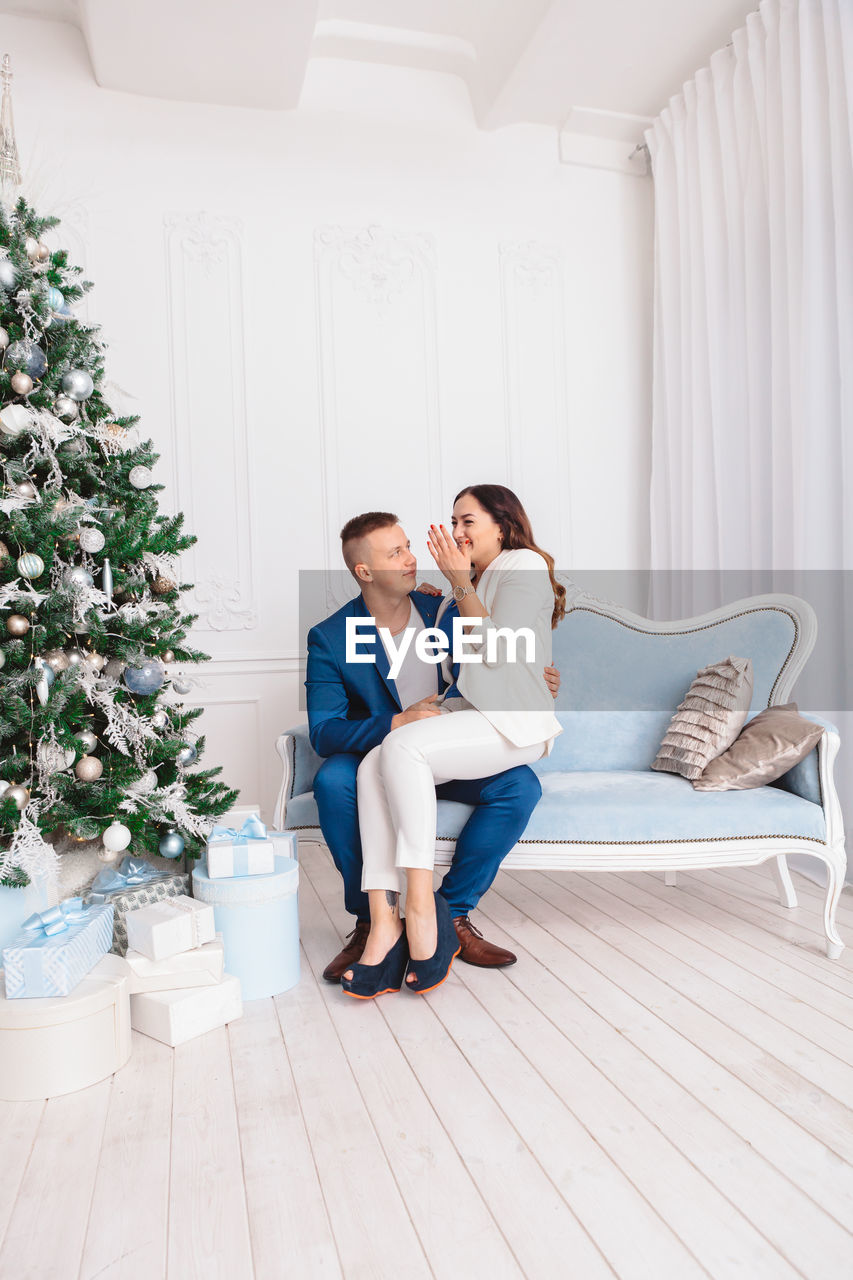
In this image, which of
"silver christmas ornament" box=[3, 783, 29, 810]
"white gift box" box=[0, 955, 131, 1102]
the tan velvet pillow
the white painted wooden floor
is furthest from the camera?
the tan velvet pillow

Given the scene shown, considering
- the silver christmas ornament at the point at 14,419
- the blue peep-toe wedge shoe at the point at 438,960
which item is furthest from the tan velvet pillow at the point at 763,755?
the silver christmas ornament at the point at 14,419

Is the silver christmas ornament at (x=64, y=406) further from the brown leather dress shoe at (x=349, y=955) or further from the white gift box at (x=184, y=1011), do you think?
the brown leather dress shoe at (x=349, y=955)

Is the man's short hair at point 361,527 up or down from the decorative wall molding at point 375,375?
down

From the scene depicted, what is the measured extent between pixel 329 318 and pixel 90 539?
7.00ft

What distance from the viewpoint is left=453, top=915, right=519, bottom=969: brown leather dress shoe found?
2209 millimetres

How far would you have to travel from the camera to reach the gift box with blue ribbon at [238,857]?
6.82ft

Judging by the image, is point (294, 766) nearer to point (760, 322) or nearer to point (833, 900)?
point (833, 900)

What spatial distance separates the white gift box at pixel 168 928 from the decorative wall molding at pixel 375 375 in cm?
193

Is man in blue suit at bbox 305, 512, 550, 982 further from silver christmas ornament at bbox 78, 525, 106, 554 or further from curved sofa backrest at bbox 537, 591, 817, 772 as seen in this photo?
silver christmas ornament at bbox 78, 525, 106, 554

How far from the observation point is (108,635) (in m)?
2.12

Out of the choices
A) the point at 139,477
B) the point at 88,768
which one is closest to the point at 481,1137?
the point at 88,768

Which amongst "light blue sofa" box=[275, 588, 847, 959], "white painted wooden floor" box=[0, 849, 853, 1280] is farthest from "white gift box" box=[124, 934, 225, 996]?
"light blue sofa" box=[275, 588, 847, 959]

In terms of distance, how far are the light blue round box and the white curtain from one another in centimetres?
196

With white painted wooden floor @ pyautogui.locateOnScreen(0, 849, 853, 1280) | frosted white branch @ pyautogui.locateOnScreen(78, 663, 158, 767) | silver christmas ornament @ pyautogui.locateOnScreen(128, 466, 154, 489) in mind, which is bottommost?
white painted wooden floor @ pyautogui.locateOnScreen(0, 849, 853, 1280)
